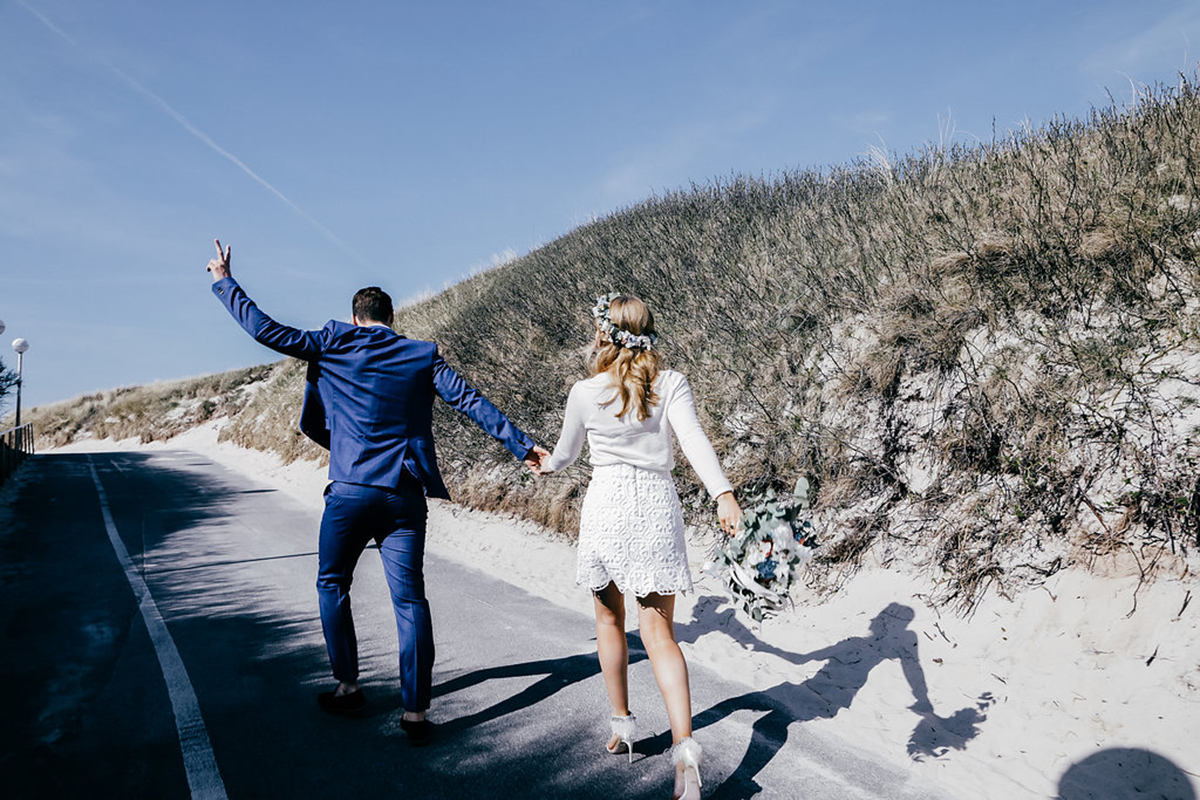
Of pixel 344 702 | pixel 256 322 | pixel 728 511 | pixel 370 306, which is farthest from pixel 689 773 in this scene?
pixel 256 322

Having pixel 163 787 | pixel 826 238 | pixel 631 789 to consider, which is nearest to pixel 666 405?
pixel 631 789

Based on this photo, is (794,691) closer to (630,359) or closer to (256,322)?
(630,359)

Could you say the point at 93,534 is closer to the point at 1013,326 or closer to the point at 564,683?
the point at 564,683

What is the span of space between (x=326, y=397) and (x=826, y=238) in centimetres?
685

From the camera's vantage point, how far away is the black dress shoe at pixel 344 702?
3695 mm

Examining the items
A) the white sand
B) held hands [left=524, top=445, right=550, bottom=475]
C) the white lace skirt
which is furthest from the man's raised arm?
the white sand

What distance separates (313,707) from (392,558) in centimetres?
110

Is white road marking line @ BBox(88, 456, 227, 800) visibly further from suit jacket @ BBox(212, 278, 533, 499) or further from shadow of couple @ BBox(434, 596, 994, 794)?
suit jacket @ BBox(212, 278, 533, 499)

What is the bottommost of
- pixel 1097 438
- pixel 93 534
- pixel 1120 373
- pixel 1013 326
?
pixel 93 534

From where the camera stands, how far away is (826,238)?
8625mm

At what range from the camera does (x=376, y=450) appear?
3467 mm

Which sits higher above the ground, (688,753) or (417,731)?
(688,753)

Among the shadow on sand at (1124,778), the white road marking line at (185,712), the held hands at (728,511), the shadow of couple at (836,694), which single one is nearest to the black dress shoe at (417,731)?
the white road marking line at (185,712)

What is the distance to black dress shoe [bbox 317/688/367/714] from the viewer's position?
370 centimetres
